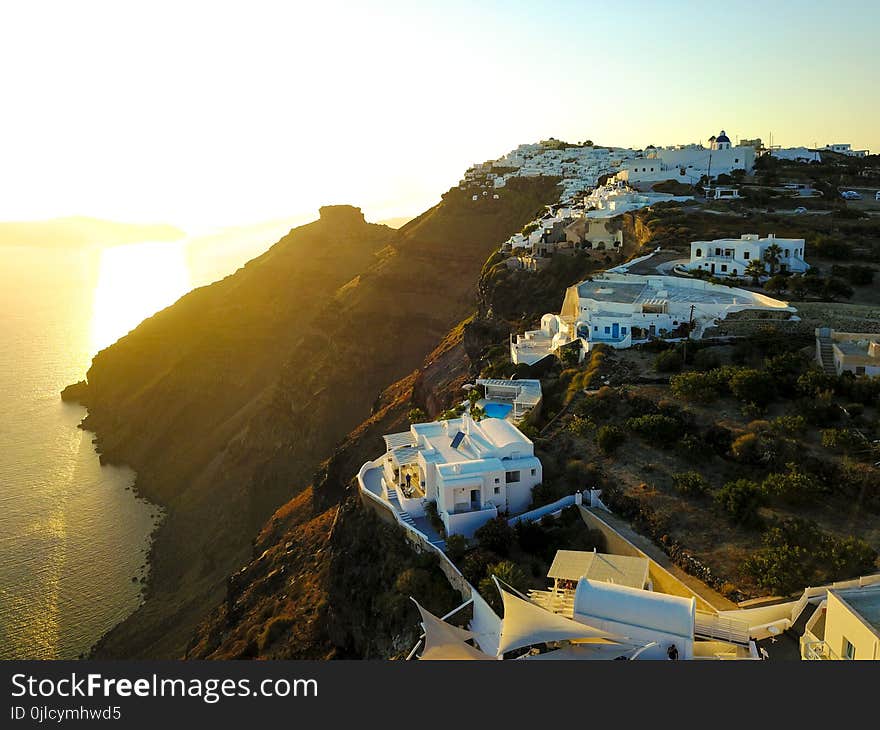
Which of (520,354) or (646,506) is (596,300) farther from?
(646,506)

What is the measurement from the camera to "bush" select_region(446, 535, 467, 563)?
17.9 m

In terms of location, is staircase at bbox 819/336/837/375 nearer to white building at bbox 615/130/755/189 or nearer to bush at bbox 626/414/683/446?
bush at bbox 626/414/683/446

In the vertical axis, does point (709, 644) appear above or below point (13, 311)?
above

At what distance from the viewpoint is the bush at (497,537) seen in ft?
59.0

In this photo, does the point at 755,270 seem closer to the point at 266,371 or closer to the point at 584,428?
the point at 584,428

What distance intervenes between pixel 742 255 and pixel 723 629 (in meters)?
23.5

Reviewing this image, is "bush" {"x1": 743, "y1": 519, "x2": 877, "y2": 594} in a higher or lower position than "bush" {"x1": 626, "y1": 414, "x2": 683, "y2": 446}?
lower

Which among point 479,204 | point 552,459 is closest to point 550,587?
point 552,459

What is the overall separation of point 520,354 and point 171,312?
57023 millimetres

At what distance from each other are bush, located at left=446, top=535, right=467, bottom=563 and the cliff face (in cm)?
1764

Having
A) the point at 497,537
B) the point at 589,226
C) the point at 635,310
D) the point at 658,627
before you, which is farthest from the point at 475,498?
the point at 589,226

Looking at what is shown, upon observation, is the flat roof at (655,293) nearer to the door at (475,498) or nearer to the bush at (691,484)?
the bush at (691,484)

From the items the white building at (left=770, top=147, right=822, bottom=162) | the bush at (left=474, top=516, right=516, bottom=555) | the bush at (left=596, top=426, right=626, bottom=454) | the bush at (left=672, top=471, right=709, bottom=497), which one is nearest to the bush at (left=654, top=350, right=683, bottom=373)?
the bush at (left=596, top=426, right=626, bottom=454)

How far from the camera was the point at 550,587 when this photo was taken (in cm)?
A: 1645
